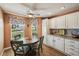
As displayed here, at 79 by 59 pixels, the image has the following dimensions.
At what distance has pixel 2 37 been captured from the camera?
6.97ft

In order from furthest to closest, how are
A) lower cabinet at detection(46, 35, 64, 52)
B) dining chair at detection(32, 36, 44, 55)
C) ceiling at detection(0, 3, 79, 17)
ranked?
lower cabinet at detection(46, 35, 64, 52)
dining chair at detection(32, 36, 44, 55)
ceiling at detection(0, 3, 79, 17)

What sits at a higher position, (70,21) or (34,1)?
(34,1)

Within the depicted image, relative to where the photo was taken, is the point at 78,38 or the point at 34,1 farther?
the point at 78,38

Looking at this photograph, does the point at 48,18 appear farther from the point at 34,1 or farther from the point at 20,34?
the point at 20,34

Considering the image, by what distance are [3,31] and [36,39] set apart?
69 cm

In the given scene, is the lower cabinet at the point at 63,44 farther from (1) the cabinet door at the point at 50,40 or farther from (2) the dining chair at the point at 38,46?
(2) the dining chair at the point at 38,46

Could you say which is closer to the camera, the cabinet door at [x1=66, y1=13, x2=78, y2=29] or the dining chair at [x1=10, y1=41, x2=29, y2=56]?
the dining chair at [x1=10, y1=41, x2=29, y2=56]

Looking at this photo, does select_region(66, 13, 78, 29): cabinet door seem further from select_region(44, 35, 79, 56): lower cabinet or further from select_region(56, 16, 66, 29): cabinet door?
select_region(44, 35, 79, 56): lower cabinet

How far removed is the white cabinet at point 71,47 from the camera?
2174 millimetres

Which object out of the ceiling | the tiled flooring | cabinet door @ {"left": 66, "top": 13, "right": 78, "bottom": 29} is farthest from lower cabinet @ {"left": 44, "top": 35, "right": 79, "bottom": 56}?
the ceiling

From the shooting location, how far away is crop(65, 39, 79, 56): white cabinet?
2174 millimetres

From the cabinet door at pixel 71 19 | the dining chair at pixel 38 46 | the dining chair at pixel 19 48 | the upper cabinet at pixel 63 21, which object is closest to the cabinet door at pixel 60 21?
the upper cabinet at pixel 63 21

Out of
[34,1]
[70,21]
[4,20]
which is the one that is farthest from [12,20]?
[70,21]

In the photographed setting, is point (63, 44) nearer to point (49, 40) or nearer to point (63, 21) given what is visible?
point (49, 40)
